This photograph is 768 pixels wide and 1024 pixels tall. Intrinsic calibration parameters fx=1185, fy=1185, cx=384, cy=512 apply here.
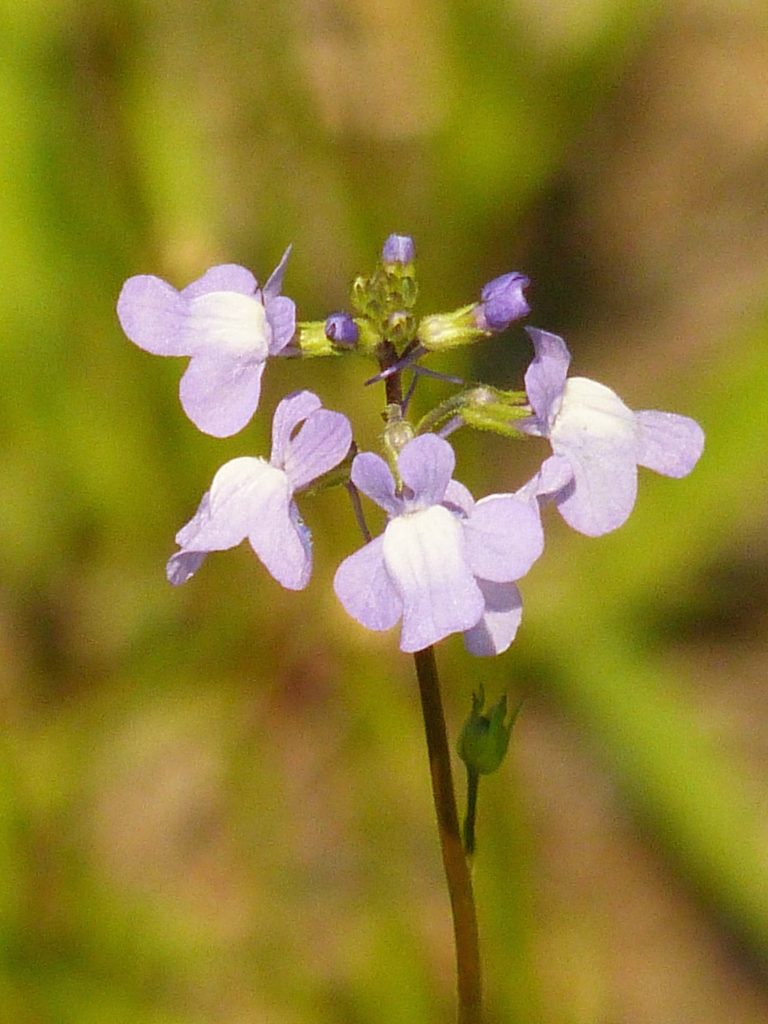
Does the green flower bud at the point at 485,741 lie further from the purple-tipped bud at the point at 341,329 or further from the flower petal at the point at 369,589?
the purple-tipped bud at the point at 341,329

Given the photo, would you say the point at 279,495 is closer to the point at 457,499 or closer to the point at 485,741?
the point at 457,499

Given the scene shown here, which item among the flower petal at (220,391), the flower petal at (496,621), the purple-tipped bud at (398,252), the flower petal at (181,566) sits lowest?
the flower petal at (496,621)

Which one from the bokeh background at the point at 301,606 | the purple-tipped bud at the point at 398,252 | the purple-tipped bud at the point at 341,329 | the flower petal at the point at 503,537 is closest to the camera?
the flower petal at the point at 503,537

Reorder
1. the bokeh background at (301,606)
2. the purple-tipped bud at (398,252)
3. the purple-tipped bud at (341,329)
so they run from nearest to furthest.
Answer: the purple-tipped bud at (341,329), the purple-tipped bud at (398,252), the bokeh background at (301,606)

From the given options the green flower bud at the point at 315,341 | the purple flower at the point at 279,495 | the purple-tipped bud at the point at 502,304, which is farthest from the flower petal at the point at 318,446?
the purple-tipped bud at the point at 502,304

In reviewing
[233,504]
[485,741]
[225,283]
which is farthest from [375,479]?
[485,741]

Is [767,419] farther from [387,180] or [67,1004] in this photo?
[67,1004]
